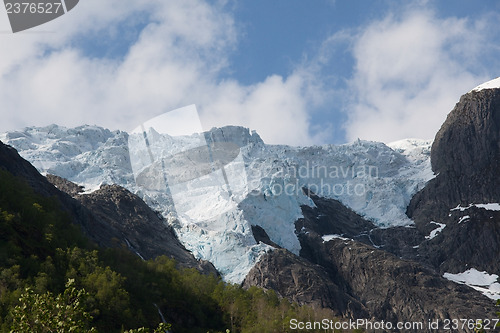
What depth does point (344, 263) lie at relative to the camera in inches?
6565

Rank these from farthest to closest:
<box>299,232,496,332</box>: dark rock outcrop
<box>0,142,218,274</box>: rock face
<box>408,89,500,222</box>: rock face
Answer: <box>408,89,500,222</box>: rock face → <box>299,232,496,332</box>: dark rock outcrop → <box>0,142,218,274</box>: rock face

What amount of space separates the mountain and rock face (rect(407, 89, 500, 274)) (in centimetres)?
33

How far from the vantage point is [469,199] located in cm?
18725

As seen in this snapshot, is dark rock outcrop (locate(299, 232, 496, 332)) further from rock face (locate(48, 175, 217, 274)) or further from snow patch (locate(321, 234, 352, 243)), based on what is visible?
rock face (locate(48, 175, 217, 274))

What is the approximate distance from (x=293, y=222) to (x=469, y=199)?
58.5m

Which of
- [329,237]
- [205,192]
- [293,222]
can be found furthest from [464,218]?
[205,192]

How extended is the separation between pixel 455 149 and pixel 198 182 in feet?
291

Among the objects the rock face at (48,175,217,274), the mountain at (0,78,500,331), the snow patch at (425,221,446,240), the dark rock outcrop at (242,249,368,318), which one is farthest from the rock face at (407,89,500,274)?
the rock face at (48,175,217,274)

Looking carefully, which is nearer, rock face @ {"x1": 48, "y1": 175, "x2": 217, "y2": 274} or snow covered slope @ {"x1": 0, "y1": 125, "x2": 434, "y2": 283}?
rock face @ {"x1": 48, "y1": 175, "x2": 217, "y2": 274}

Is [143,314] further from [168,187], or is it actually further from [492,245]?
[492,245]

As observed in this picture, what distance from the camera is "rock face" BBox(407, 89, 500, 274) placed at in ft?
567

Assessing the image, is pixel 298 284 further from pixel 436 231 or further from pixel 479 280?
pixel 436 231

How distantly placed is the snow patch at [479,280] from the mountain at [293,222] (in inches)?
18.0

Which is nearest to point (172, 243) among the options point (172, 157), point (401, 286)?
point (172, 157)
